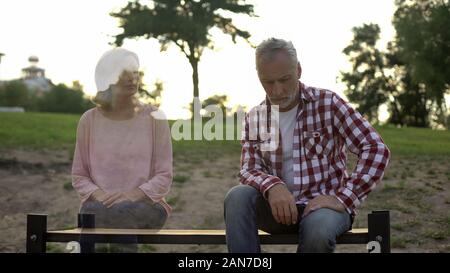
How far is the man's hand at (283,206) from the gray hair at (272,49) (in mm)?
489

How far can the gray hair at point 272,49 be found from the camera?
92.3 inches

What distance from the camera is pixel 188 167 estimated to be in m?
6.00

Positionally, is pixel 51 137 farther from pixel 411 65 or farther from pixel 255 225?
pixel 255 225

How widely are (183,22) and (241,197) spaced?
1.89 meters

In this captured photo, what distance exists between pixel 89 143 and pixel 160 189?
38 centimetres

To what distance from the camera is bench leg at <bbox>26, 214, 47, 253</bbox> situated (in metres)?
2.54

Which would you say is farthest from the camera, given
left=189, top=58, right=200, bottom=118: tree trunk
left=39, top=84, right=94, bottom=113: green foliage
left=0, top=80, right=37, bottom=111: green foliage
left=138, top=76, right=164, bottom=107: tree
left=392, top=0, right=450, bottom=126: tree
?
left=0, top=80, right=37, bottom=111: green foliage

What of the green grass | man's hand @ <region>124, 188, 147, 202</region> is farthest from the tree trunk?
the green grass

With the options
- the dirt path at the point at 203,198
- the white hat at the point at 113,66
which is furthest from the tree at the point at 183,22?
the dirt path at the point at 203,198

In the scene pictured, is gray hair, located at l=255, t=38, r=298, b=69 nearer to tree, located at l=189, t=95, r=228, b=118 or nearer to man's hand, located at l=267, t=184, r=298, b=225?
Result: man's hand, located at l=267, t=184, r=298, b=225

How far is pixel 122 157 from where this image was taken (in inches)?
109
